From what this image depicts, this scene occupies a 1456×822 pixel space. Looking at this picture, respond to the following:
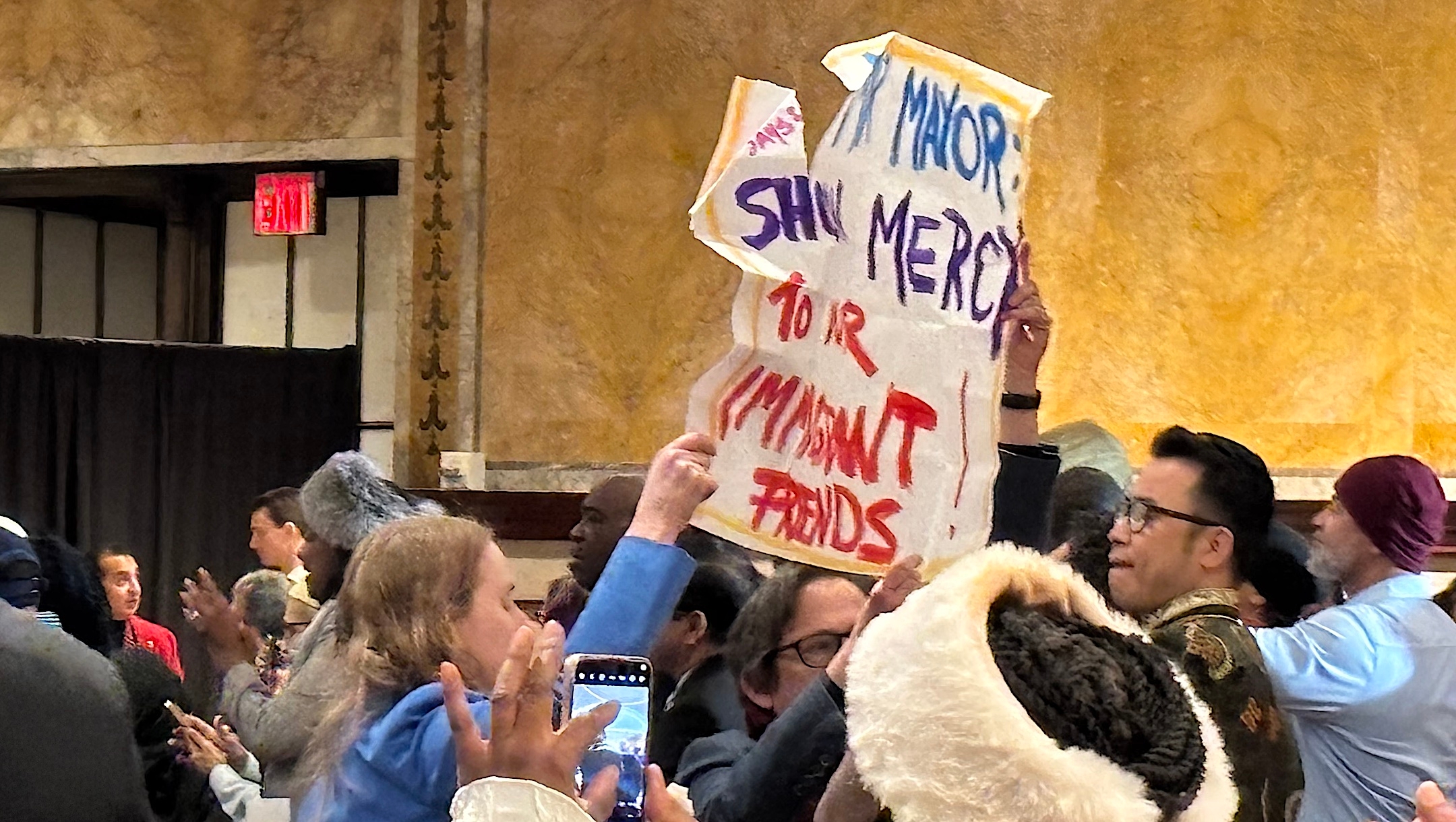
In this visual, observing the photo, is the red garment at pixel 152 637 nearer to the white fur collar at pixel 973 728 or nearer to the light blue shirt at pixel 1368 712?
the light blue shirt at pixel 1368 712

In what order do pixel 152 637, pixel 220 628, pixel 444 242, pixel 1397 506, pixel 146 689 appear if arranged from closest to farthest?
pixel 1397 506, pixel 146 689, pixel 220 628, pixel 152 637, pixel 444 242

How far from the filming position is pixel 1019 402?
2402mm

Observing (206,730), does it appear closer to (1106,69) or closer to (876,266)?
(876,266)

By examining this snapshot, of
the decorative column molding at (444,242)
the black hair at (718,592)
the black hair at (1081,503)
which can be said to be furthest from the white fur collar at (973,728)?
the decorative column molding at (444,242)

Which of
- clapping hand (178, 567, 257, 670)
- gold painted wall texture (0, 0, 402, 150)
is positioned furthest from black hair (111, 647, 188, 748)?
gold painted wall texture (0, 0, 402, 150)

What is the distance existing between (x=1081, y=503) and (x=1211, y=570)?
0.43 meters

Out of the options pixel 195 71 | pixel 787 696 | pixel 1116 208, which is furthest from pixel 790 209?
pixel 195 71

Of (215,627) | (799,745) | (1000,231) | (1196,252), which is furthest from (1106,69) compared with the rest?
(799,745)

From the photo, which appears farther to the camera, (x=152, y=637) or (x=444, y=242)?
(x=444, y=242)

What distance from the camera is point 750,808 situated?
6.11ft

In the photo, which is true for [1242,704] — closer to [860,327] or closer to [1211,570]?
[1211,570]

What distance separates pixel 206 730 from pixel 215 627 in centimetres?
61

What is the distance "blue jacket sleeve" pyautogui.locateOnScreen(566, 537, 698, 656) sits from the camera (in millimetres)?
1806

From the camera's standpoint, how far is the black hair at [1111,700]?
3.92 feet
